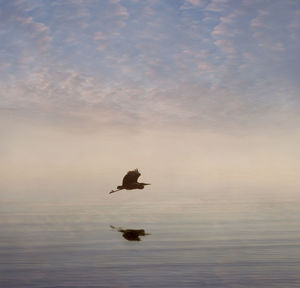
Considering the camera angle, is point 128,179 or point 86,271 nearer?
point 86,271

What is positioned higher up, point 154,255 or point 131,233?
point 131,233

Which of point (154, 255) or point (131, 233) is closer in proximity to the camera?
point (154, 255)

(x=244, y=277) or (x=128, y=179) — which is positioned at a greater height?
(x=128, y=179)

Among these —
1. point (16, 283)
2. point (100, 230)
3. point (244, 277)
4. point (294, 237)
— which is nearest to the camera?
point (16, 283)

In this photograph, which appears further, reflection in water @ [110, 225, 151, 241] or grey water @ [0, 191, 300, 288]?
reflection in water @ [110, 225, 151, 241]

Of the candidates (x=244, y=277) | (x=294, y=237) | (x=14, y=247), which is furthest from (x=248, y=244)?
(x=14, y=247)

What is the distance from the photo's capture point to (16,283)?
1303 inches

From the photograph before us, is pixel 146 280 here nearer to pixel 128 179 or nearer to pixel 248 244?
pixel 128 179

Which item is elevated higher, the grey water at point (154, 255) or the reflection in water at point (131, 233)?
the reflection in water at point (131, 233)

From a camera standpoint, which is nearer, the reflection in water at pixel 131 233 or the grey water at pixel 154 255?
the grey water at pixel 154 255

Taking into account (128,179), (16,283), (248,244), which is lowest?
(16,283)

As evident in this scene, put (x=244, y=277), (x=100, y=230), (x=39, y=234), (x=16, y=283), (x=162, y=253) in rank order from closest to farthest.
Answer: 1. (x=16, y=283)
2. (x=244, y=277)
3. (x=162, y=253)
4. (x=39, y=234)
5. (x=100, y=230)

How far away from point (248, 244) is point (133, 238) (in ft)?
44.9

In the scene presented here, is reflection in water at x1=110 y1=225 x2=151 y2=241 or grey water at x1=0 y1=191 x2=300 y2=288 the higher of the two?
reflection in water at x1=110 y1=225 x2=151 y2=241
